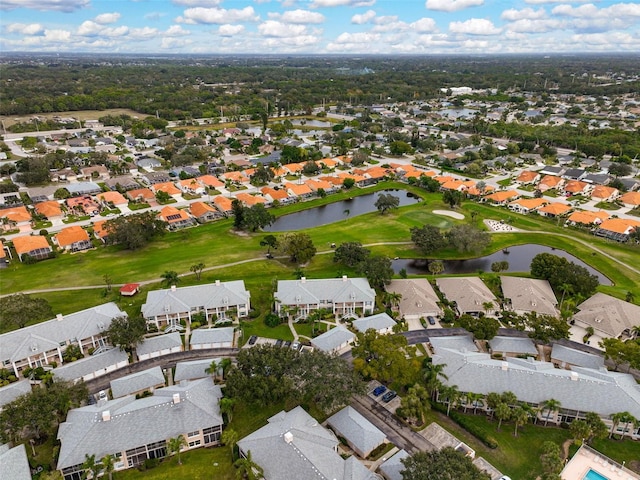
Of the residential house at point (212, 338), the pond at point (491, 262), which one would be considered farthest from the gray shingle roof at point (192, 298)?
the pond at point (491, 262)

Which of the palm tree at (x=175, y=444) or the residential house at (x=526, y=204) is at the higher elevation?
the residential house at (x=526, y=204)

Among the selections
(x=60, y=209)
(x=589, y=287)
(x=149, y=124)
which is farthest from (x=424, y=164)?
(x=149, y=124)

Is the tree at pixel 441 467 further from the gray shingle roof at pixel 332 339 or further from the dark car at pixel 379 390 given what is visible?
the gray shingle roof at pixel 332 339

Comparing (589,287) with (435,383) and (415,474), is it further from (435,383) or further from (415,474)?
(415,474)

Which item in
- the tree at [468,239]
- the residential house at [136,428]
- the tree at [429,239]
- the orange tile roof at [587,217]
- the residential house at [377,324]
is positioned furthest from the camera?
the orange tile roof at [587,217]

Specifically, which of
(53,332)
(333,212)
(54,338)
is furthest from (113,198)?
(54,338)

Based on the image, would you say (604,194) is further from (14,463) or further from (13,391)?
(14,463)

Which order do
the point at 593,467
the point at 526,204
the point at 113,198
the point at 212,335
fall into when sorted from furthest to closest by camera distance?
the point at 113,198 < the point at 526,204 < the point at 212,335 < the point at 593,467
